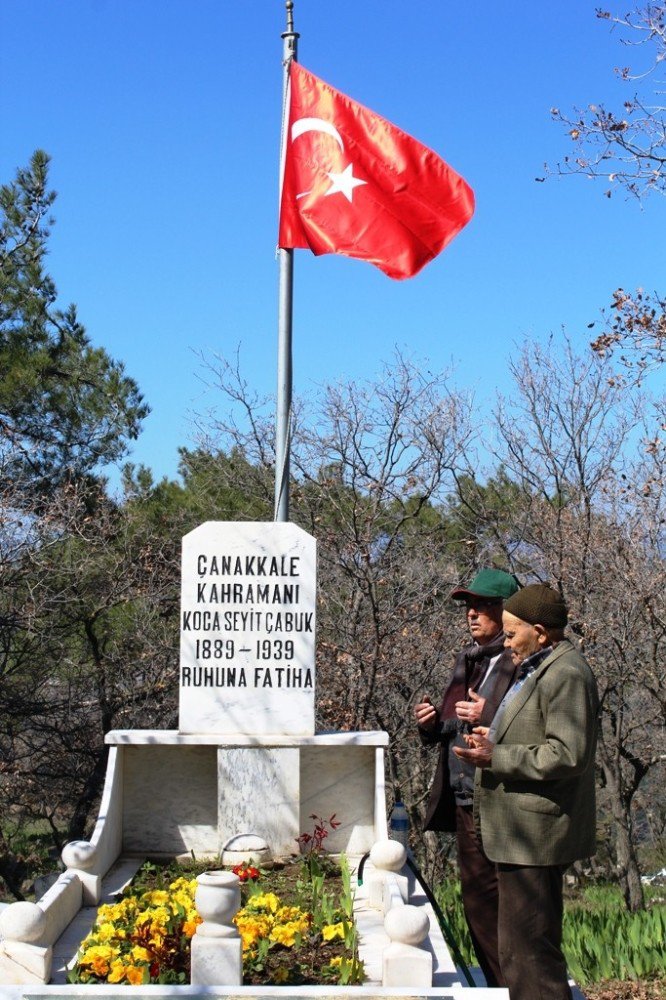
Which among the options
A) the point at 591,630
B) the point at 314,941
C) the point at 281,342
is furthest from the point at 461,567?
the point at 314,941

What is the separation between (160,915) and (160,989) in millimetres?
1115

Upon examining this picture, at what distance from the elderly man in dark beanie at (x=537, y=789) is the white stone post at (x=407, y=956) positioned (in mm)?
287

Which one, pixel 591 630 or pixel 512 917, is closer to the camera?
pixel 512 917

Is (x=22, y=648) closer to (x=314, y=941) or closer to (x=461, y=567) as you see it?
(x=461, y=567)

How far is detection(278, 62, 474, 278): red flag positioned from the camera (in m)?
7.47

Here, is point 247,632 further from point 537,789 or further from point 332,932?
point 537,789

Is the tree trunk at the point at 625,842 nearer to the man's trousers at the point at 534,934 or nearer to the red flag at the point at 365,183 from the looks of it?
Answer: the red flag at the point at 365,183

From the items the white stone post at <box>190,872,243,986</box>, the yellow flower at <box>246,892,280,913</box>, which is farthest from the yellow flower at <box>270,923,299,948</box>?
the white stone post at <box>190,872,243,986</box>

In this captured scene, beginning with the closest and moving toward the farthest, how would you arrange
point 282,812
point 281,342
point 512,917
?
point 512,917, point 282,812, point 281,342

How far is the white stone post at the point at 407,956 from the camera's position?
4.18 meters

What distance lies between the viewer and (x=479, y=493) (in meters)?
15.8

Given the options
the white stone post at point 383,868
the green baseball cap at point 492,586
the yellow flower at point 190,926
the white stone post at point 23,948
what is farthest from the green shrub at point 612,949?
the white stone post at point 23,948

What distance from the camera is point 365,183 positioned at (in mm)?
7562

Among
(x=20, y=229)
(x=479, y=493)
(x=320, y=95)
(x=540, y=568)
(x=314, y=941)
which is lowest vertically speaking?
(x=314, y=941)
